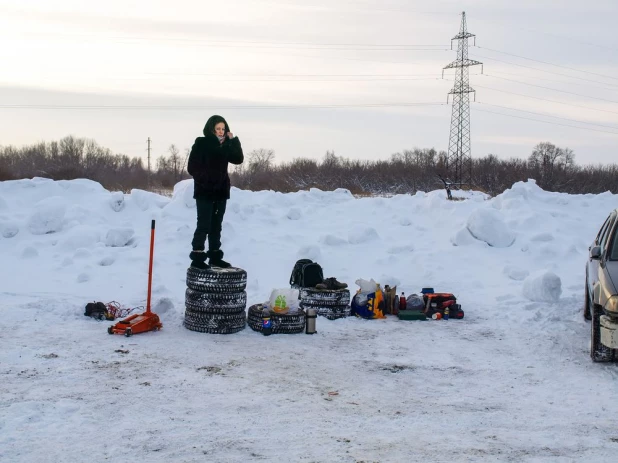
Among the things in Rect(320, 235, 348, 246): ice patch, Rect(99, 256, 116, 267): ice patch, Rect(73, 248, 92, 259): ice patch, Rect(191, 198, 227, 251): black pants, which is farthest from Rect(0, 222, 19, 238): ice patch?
Rect(191, 198, 227, 251): black pants

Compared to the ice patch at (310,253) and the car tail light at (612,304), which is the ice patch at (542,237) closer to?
the ice patch at (310,253)

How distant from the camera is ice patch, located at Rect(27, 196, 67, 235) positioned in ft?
48.1

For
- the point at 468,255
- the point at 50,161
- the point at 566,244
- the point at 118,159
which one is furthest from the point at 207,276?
the point at 118,159

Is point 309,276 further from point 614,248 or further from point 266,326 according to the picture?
point 614,248

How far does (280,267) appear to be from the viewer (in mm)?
13047

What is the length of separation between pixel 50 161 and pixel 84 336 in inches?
2841

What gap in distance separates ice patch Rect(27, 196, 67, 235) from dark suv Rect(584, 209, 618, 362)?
11707 millimetres

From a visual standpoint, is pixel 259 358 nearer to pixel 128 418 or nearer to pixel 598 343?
pixel 128 418

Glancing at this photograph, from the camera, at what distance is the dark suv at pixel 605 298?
6617 millimetres

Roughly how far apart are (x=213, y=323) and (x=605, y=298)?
4788mm

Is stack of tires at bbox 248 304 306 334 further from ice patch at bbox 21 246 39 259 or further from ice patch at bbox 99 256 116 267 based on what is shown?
ice patch at bbox 21 246 39 259

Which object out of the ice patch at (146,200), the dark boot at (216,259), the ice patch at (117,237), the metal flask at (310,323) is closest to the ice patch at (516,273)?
the metal flask at (310,323)

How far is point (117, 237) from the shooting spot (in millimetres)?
13648

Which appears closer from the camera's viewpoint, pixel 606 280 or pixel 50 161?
pixel 606 280
